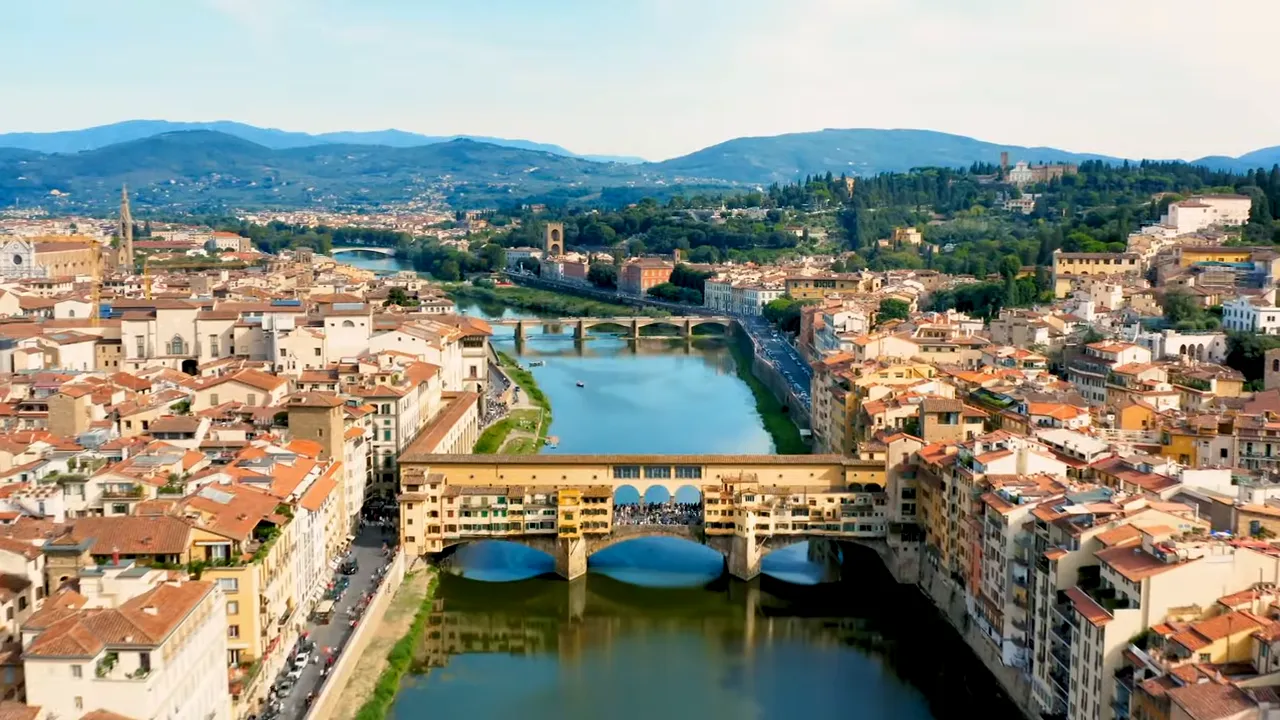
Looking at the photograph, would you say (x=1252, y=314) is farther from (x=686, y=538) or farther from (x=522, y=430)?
(x=522, y=430)

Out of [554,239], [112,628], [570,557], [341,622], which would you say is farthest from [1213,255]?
[554,239]

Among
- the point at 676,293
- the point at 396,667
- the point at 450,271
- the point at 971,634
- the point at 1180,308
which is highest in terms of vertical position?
the point at 1180,308

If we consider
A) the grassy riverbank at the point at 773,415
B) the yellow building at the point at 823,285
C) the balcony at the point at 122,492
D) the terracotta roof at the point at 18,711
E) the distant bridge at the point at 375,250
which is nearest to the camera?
the terracotta roof at the point at 18,711

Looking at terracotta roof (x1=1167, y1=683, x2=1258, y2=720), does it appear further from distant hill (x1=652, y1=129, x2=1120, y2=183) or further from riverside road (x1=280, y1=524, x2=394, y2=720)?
distant hill (x1=652, y1=129, x2=1120, y2=183)

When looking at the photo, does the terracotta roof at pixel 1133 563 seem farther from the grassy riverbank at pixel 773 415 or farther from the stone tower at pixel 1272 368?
the grassy riverbank at pixel 773 415

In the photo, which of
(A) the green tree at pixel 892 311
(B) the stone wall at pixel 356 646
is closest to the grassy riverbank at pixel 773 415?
(A) the green tree at pixel 892 311

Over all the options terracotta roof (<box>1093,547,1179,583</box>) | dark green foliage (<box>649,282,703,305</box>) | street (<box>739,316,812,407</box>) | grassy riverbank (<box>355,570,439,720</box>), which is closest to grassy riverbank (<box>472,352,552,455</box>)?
street (<box>739,316,812,407</box>)
